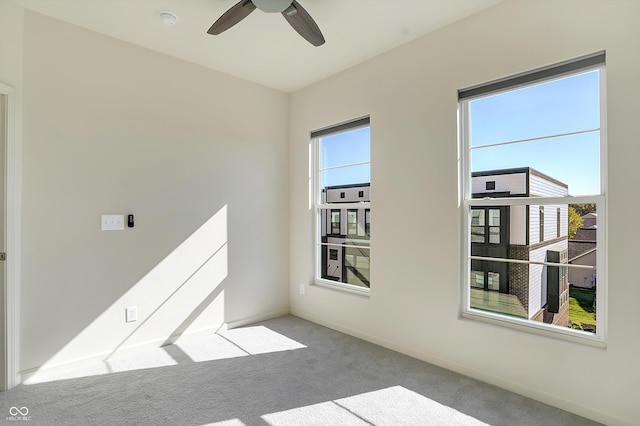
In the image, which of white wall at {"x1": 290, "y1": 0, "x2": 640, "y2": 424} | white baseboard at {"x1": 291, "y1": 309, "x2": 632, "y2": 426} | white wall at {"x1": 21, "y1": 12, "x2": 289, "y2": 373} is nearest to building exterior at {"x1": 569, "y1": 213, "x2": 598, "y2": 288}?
white wall at {"x1": 290, "y1": 0, "x2": 640, "y2": 424}

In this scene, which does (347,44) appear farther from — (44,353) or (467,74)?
(44,353)

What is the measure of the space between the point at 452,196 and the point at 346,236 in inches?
54.7

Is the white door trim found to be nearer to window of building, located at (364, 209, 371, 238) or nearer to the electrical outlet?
the electrical outlet

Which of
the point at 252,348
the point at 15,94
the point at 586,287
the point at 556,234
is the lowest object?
the point at 252,348

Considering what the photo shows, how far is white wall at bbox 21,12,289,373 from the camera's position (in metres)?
2.59

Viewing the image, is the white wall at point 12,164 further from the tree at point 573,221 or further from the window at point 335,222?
the tree at point 573,221

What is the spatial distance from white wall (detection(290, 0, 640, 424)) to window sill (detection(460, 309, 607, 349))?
67mm

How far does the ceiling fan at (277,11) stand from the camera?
2.15m

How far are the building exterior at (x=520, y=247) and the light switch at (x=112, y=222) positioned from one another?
9.95 ft

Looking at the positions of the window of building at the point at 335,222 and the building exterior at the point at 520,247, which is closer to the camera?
the building exterior at the point at 520,247

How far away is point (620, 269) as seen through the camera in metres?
1.97

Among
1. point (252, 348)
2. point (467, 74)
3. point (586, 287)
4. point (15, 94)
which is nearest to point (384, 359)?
point (252, 348)

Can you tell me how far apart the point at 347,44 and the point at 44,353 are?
3611 millimetres

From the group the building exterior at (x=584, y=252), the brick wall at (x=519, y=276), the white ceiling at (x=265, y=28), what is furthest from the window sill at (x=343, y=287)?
the white ceiling at (x=265, y=28)
